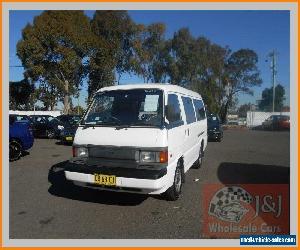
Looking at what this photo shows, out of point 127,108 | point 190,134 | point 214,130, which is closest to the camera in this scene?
point 127,108

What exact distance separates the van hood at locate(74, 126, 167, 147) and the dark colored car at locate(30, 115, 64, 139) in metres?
12.3

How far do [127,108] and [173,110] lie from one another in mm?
913

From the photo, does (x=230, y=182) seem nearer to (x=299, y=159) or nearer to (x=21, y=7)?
(x=299, y=159)

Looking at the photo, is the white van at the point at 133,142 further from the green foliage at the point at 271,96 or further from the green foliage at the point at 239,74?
the green foliage at the point at 271,96

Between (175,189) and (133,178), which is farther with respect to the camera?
(175,189)

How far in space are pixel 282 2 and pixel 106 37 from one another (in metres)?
25.8

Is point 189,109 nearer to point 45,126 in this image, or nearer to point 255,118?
point 45,126

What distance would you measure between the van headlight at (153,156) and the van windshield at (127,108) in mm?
534

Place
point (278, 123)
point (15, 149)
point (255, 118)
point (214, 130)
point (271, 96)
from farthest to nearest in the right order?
point (271, 96)
point (255, 118)
point (278, 123)
point (214, 130)
point (15, 149)

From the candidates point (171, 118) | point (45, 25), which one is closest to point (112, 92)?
point (171, 118)

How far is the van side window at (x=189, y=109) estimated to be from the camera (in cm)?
719

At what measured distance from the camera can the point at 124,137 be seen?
216 inches

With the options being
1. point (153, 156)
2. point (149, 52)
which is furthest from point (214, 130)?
point (149, 52)

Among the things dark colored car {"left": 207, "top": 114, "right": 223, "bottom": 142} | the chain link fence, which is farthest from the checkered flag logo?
the chain link fence
